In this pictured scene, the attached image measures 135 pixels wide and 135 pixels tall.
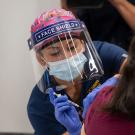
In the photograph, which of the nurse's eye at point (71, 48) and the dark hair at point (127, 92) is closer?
the dark hair at point (127, 92)

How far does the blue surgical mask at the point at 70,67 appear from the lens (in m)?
1.36

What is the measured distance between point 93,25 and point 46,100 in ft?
1.19

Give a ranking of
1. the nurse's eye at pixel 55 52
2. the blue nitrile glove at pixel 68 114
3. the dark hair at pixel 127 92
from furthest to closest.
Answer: the nurse's eye at pixel 55 52, the blue nitrile glove at pixel 68 114, the dark hair at pixel 127 92

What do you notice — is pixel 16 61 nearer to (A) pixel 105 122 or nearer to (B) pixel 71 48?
(B) pixel 71 48

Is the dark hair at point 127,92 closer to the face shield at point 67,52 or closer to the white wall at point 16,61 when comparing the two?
the face shield at point 67,52

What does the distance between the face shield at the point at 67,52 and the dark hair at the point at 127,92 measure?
1.76ft

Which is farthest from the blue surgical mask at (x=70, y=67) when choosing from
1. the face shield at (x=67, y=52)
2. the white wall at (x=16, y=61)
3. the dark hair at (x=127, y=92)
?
the white wall at (x=16, y=61)

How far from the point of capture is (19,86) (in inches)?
87.4

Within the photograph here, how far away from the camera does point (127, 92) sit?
0.78 m

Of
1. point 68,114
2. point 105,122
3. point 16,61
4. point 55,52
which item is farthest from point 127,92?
point 16,61

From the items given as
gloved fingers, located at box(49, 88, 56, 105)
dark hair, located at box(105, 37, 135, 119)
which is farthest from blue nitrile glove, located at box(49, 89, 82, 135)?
dark hair, located at box(105, 37, 135, 119)

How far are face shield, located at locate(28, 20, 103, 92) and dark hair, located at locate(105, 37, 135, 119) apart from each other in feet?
1.76

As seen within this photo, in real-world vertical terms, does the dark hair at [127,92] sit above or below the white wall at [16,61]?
above

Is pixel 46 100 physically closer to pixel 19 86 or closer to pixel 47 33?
pixel 47 33
